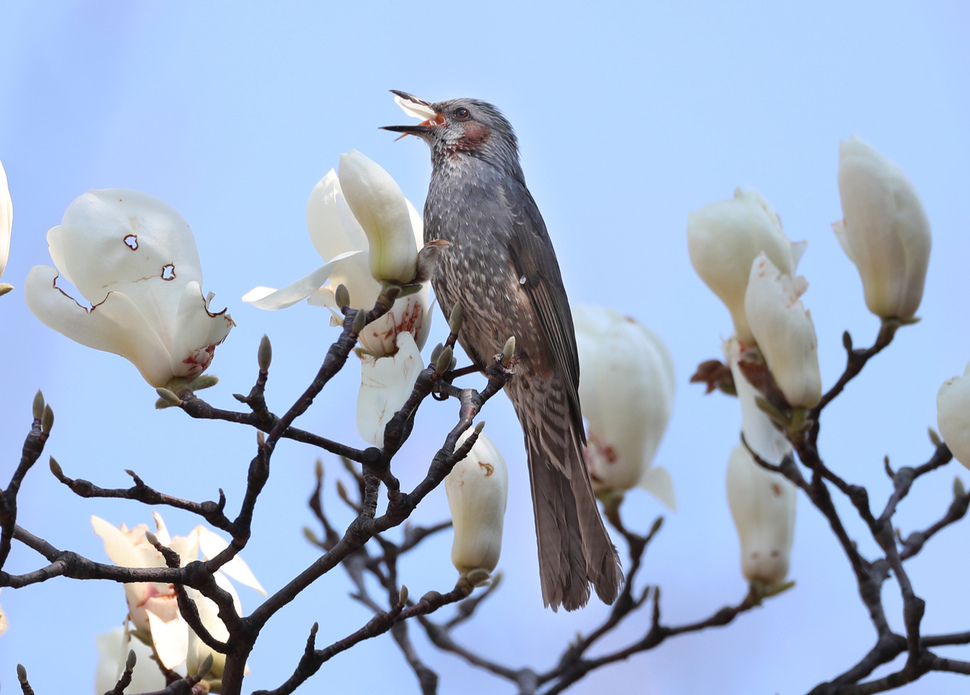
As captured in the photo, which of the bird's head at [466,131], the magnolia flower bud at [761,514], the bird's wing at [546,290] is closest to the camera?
the magnolia flower bud at [761,514]

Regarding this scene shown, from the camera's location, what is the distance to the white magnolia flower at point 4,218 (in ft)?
4.82

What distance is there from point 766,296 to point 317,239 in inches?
40.5

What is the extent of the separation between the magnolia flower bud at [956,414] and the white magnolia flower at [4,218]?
164cm

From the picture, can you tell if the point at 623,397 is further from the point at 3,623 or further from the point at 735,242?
the point at 3,623

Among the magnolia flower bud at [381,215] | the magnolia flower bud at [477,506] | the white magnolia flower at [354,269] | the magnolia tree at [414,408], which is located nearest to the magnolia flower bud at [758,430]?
the magnolia tree at [414,408]

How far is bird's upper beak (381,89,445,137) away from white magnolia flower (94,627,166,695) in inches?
63.7

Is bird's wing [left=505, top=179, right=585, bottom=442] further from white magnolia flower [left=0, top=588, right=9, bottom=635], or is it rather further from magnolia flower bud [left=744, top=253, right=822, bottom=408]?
white magnolia flower [left=0, top=588, right=9, bottom=635]

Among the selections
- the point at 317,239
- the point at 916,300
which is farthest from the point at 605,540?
the point at 317,239

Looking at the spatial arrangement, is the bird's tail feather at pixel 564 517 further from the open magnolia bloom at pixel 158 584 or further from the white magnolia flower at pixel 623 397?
the open magnolia bloom at pixel 158 584

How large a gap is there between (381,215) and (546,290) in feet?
4.29

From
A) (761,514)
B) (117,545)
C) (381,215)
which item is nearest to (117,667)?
(117,545)

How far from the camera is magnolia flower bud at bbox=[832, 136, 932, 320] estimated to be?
7.15 ft

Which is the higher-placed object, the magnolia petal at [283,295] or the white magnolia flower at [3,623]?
the magnolia petal at [283,295]

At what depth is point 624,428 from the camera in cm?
258
